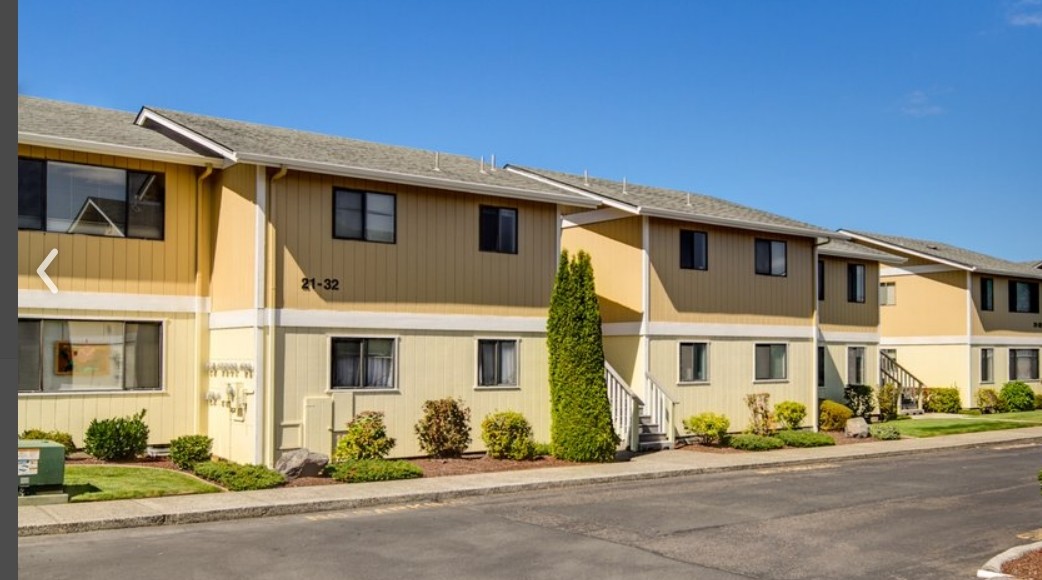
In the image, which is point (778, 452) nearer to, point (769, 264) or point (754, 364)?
point (754, 364)

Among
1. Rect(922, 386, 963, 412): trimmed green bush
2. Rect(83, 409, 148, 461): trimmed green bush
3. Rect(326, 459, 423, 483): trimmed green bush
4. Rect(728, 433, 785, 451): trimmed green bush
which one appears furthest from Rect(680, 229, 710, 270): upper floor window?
Rect(922, 386, 963, 412): trimmed green bush

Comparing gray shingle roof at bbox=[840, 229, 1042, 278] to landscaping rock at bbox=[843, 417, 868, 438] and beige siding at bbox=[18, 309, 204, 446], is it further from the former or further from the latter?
beige siding at bbox=[18, 309, 204, 446]

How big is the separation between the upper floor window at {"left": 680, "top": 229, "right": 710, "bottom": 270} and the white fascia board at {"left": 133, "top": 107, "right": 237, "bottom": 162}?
464 inches

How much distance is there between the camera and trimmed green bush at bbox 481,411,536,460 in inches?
782

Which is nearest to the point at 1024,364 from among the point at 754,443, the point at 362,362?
the point at 754,443

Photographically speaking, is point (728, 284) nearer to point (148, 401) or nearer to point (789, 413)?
point (789, 413)

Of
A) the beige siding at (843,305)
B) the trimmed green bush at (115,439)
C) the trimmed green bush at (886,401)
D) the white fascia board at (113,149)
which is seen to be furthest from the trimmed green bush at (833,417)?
the trimmed green bush at (115,439)

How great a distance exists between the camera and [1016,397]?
38.7m

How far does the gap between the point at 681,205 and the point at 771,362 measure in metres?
5.10

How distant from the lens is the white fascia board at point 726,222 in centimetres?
2362

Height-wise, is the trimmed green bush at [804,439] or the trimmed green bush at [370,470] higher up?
the trimmed green bush at [370,470]

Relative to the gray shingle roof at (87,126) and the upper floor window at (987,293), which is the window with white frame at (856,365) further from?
the gray shingle roof at (87,126)

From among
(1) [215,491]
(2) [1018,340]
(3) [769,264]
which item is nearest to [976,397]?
(2) [1018,340]

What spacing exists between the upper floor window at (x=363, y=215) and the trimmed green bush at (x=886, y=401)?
1946 cm
